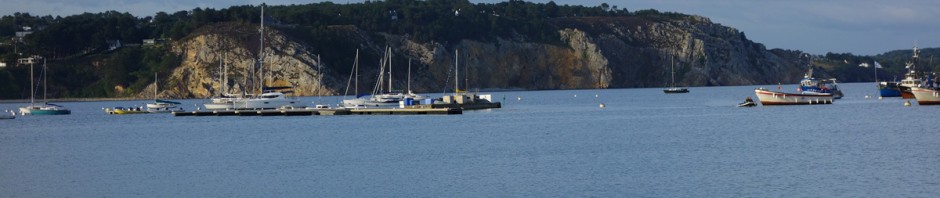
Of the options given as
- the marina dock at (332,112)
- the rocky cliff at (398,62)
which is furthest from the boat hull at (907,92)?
the rocky cliff at (398,62)

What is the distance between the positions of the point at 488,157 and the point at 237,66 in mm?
110174

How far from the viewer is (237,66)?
154 metres

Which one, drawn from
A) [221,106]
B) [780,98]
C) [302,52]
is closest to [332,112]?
[221,106]

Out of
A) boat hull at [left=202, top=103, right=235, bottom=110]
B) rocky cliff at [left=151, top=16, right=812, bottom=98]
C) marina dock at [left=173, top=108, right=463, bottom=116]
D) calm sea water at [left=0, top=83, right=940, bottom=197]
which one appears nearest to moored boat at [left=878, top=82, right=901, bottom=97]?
calm sea water at [left=0, top=83, right=940, bottom=197]

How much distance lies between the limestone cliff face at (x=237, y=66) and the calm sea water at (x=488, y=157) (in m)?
70.2

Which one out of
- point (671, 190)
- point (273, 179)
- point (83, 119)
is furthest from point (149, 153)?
point (83, 119)

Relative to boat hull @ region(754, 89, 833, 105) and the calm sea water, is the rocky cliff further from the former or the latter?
the calm sea water

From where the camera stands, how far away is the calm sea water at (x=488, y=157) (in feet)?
120

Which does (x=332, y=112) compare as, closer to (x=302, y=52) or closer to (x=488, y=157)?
(x=488, y=157)

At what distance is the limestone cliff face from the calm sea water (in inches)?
2764

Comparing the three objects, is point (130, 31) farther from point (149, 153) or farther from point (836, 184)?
point (836, 184)

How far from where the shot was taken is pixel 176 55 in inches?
6245

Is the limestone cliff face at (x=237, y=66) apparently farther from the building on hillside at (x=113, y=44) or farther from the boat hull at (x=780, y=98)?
the boat hull at (x=780, y=98)

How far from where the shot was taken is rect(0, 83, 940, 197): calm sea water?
36531mm
